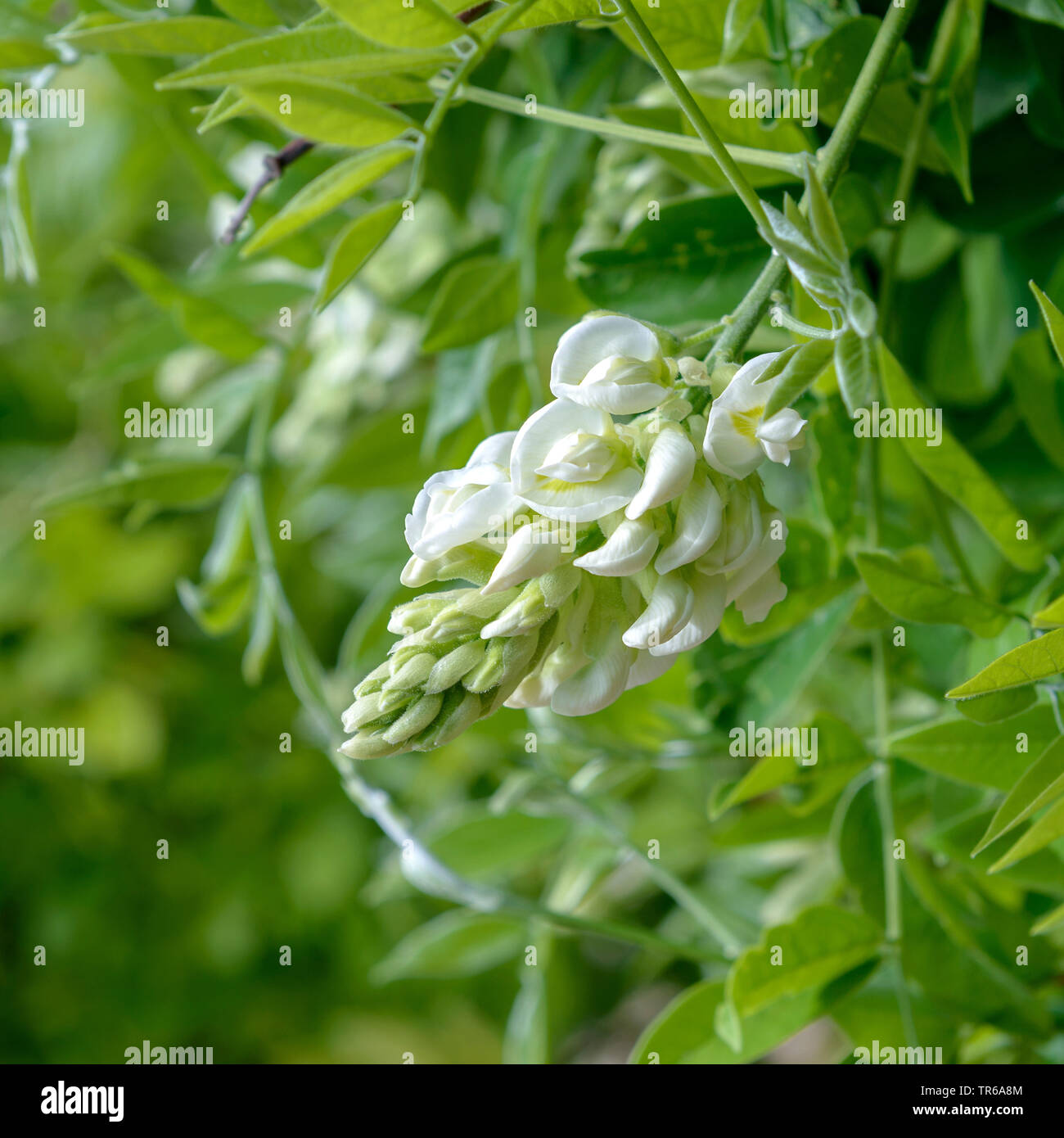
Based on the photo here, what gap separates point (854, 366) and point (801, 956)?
0.27 metres

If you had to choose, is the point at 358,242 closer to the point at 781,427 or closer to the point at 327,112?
the point at 327,112

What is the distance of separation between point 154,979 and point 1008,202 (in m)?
1.13

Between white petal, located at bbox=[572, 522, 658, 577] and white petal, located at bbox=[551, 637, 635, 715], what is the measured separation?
0.03 metres

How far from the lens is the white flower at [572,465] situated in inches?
10.5

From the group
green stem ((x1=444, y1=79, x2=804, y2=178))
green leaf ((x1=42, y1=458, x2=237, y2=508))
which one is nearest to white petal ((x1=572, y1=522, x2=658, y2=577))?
green stem ((x1=444, y1=79, x2=804, y2=178))

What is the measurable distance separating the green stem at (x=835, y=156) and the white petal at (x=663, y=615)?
52 mm

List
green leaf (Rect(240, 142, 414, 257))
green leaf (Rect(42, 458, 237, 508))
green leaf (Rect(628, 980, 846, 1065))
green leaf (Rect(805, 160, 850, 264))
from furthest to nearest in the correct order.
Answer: green leaf (Rect(42, 458, 237, 508))
green leaf (Rect(628, 980, 846, 1065))
green leaf (Rect(240, 142, 414, 257))
green leaf (Rect(805, 160, 850, 264))

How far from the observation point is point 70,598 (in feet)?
3.79

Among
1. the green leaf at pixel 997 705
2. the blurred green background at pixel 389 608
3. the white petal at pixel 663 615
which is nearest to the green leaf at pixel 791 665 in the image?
the blurred green background at pixel 389 608

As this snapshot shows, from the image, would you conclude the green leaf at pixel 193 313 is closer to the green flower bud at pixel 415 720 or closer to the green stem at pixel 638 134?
the green stem at pixel 638 134

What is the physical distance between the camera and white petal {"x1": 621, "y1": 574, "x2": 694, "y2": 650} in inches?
10.4

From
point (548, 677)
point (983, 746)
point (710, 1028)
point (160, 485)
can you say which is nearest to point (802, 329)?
point (548, 677)

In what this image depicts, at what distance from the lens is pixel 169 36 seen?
14.9 inches

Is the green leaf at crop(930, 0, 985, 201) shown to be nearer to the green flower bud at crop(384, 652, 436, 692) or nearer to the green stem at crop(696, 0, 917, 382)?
the green stem at crop(696, 0, 917, 382)
